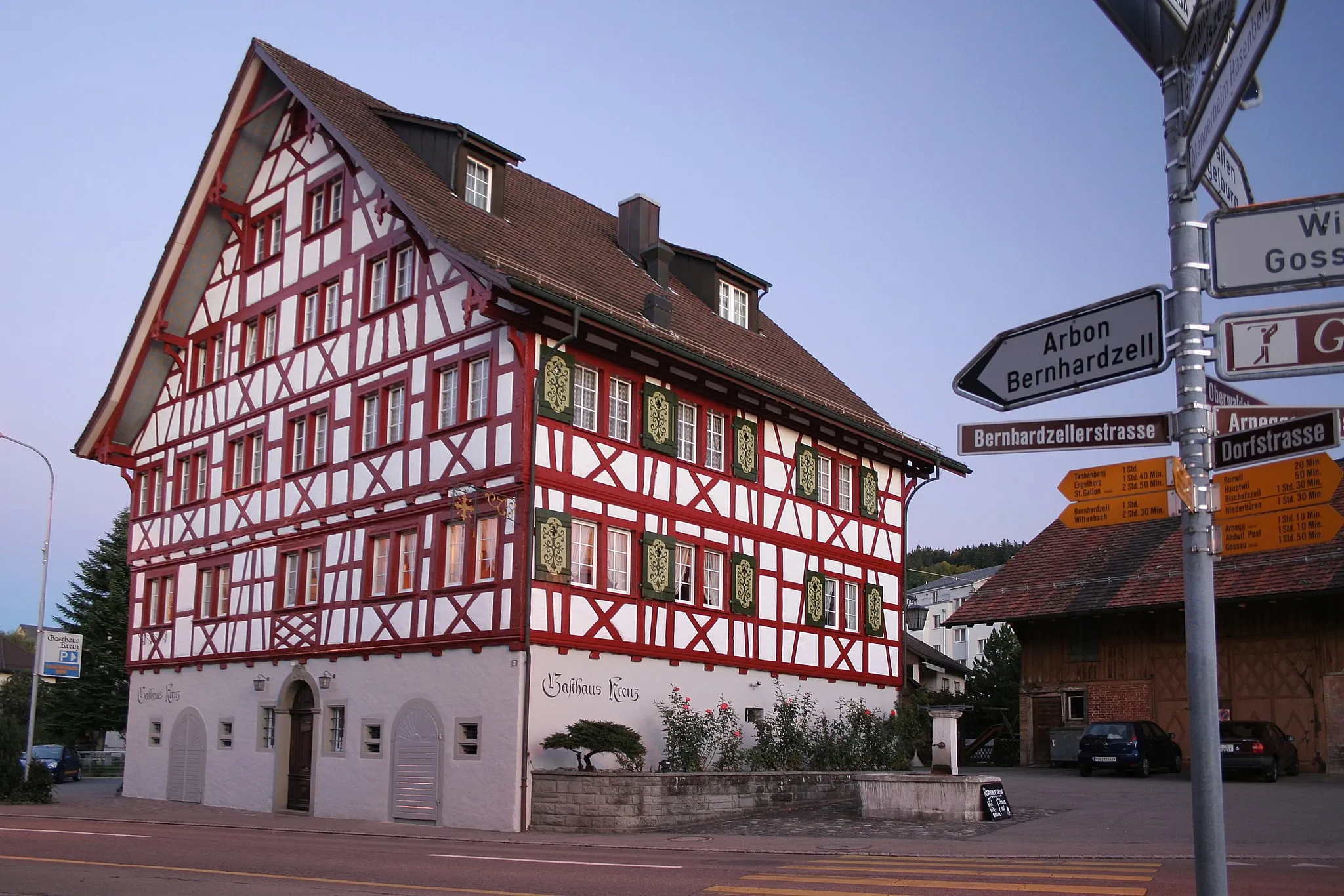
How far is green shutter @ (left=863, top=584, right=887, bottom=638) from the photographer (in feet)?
102

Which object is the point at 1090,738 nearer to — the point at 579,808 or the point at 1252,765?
the point at 1252,765

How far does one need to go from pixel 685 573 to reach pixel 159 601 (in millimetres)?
14516

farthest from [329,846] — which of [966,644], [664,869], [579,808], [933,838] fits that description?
[966,644]

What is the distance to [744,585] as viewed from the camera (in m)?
27.2

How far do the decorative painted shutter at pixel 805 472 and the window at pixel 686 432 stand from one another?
3.43m

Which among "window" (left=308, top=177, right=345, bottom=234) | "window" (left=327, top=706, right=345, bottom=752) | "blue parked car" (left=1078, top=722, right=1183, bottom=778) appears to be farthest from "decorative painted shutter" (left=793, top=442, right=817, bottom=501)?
"window" (left=308, top=177, right=345, bottom=234)

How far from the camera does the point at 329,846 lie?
18.0m

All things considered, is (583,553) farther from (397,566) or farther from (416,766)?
(416,766)

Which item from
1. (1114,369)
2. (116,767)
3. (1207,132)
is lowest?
(116,767)

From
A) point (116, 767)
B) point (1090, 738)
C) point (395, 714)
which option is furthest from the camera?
point (116, 767)

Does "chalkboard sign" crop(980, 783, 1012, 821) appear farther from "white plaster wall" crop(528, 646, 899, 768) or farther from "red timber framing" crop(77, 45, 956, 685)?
"red timber framing" crop(77, 45, 956, 685)

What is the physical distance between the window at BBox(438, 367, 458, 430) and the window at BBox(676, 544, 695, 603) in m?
4.97

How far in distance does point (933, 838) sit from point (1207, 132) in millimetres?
14894

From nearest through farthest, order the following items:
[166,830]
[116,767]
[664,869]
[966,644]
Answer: [664,869] < [166,830] < [116,767] < [966,644]
